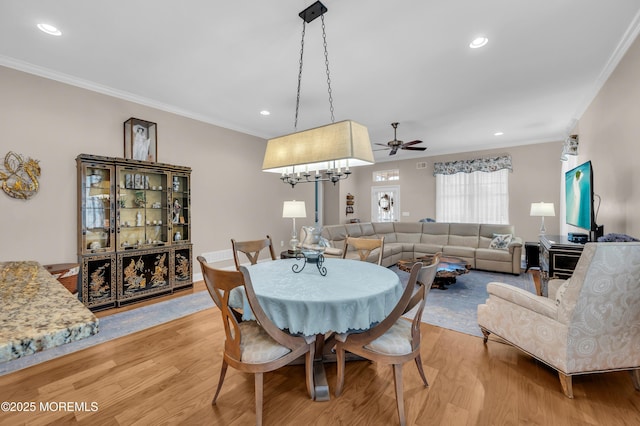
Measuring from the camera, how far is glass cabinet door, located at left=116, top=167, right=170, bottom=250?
359 cm

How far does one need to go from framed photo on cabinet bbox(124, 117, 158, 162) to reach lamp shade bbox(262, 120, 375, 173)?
8.45 feet

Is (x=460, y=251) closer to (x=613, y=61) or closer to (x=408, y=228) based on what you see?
(x=408, y=228)

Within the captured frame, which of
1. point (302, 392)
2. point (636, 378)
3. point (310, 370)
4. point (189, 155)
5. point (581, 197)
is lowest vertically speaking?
point (302, 392)

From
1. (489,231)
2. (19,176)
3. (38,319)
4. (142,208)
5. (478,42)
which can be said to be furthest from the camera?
(489,231)

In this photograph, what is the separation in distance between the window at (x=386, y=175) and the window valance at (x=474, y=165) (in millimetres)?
1072

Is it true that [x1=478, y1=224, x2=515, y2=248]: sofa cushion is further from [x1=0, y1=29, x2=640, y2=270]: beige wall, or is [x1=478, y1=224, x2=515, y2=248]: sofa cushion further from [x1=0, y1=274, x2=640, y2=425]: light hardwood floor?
[x1=0, y1=274, x2=640, y2=425]: light hardwood floor

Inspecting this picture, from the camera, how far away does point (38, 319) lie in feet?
2.25

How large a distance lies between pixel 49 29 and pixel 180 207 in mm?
2330

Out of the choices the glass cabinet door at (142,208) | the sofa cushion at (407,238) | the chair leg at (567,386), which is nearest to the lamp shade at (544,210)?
the sofa cushion at (407,238)

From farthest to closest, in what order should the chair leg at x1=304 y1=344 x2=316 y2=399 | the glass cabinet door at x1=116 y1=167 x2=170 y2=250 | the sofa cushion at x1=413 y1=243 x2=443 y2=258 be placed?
the sofa cushion at x1=413 y1=243 x2=443 y2=258 → the glass cabinet door at x1=116 y1=167 x2=170 y2=250 → the chair leg at x1=304 y1=344 x2=316 y2=399

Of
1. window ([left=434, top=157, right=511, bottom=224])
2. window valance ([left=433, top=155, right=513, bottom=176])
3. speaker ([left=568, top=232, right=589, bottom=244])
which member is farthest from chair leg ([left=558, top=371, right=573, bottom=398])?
window valance ([left=433, top=155, right=513, bottom=176])

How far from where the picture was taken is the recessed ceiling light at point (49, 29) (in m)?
2.34

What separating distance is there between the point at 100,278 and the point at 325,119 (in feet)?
12.7

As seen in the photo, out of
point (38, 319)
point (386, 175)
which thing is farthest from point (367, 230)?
point (38, 319)
